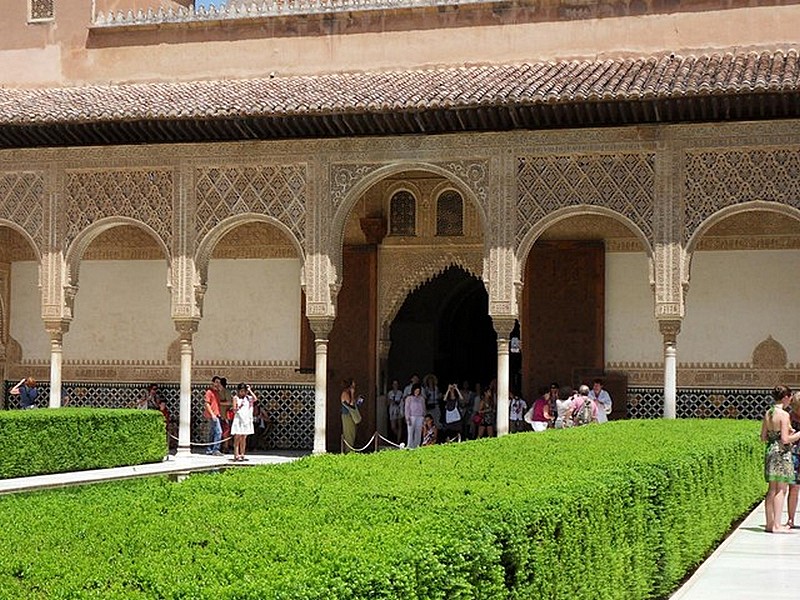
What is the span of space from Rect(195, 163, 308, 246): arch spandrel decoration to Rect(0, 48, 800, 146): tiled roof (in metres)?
0.46

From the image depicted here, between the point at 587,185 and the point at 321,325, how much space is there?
12.2 feet

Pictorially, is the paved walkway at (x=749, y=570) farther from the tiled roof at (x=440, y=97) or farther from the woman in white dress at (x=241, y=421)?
the woman in white dress at (x=241, y=421)

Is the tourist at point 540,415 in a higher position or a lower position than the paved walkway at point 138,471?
higher

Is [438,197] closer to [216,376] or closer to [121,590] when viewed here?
[216,376]

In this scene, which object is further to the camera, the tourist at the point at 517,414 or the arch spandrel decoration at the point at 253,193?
the tourist at the point at 517,414

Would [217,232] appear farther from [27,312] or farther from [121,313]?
[27,312]

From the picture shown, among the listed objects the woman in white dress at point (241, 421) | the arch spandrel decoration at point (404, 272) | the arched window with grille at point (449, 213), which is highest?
the arched window with grille at point (449, 213)

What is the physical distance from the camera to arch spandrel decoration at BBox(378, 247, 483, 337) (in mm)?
18766

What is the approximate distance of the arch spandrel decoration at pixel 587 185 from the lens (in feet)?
51.1

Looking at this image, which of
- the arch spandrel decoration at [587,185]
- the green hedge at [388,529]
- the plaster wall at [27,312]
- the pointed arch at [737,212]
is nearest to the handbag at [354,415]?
the arch spandrel decoration at [587,185]

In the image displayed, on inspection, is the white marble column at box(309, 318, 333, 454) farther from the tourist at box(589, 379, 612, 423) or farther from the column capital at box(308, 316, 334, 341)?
the tourist at box(589, 379, 612, 423)

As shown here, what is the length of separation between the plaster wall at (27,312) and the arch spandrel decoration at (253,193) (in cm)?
466

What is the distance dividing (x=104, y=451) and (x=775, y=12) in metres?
10.0

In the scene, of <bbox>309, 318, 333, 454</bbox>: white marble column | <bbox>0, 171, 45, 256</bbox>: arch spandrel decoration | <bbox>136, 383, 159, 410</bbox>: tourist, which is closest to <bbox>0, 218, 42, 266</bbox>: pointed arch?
<bbox>0, 171, 45, 256</bbox>: arch spandrel decoration
